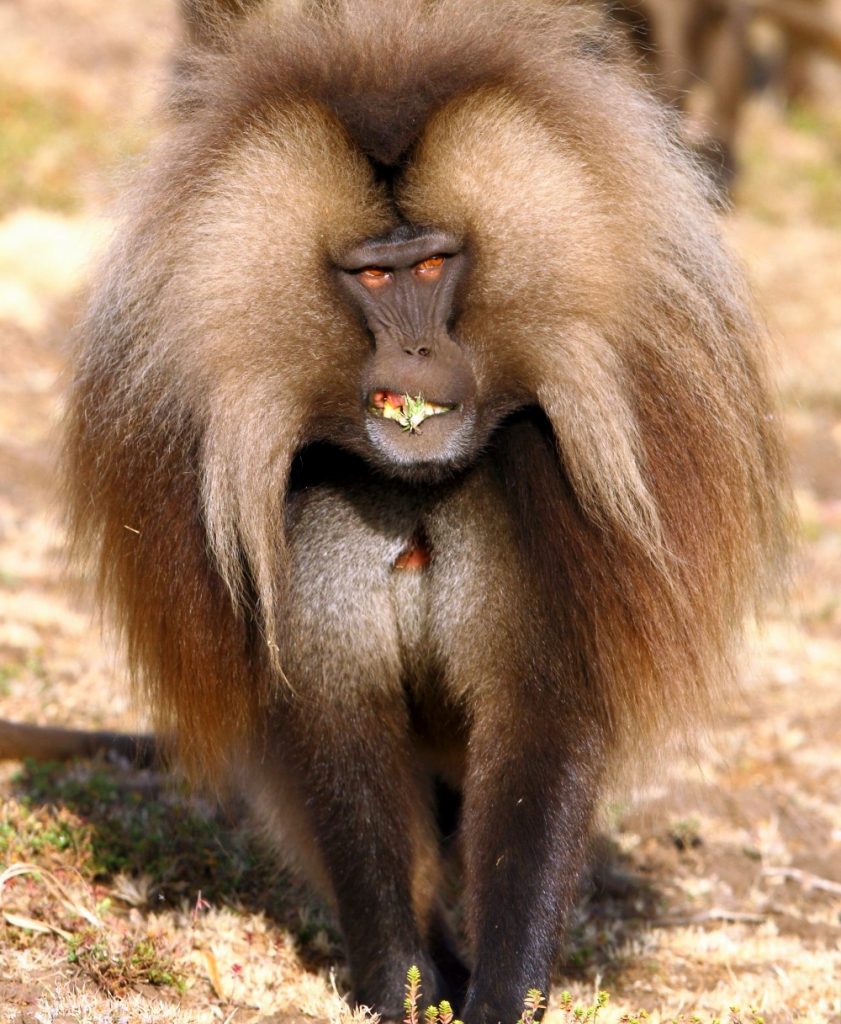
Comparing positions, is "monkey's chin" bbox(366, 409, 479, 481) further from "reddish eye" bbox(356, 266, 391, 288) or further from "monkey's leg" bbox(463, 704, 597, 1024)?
"monkey's leg" bbox(463, 704, 597, 1024)

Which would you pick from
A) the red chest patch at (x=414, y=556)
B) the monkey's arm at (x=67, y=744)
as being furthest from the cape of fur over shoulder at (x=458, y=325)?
the monkey's arm at (x=67, y=744)

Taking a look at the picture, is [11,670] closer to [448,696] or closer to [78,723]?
[78,723]

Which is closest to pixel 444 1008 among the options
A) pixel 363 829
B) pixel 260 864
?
pixel 363 829

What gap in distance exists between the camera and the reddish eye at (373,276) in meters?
2.91

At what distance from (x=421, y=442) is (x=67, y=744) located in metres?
2.13

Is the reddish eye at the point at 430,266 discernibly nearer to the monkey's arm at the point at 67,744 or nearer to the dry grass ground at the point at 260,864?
the dry grass ground at the point at 260,864

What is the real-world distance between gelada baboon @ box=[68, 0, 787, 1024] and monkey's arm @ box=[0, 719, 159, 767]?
112 cm

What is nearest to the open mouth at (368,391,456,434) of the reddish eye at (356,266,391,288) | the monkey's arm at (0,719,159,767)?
the reddish eye at (356,266,391,288)

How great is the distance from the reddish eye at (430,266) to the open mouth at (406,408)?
0.80ft

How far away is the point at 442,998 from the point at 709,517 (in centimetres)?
119

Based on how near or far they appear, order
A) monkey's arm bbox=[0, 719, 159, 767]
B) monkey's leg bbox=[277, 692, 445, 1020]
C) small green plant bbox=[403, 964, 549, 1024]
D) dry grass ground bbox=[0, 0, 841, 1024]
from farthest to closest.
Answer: monkey's arm bbox=[0, 719, 159, 767], dry grass ground bbox=[0, 0, 841, 1024], monkey's leg bbox=[277, 692, 445, 1020], small green plant bbox=[403, 964, 549, 1024]

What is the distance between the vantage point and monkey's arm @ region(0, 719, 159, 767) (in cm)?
438

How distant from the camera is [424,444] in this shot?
2879mm

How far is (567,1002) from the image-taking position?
278 cm
